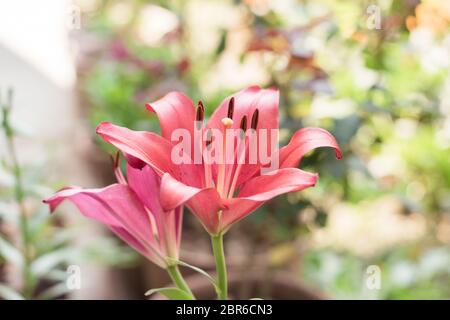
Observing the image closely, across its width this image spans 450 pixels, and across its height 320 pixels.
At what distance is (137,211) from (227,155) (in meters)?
0.09

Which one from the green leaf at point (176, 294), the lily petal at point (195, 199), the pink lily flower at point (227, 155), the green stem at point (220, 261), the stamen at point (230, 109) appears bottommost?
the green leaf at point (176, 294)

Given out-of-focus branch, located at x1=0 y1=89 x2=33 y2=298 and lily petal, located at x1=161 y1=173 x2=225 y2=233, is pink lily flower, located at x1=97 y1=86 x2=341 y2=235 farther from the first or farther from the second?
out-of-focus branch, located at x1=0 y1=89 x2=33 y2=298

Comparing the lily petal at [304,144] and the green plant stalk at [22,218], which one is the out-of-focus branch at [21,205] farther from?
the lily petal at [304,144]

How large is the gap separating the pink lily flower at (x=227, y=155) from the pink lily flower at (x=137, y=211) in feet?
0.10

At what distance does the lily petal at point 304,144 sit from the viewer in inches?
18.6

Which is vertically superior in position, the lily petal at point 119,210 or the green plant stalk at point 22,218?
the green plant stalk at point 22,218

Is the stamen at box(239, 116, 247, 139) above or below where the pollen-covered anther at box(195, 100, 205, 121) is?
below

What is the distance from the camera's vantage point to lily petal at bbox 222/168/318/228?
44 centimetres

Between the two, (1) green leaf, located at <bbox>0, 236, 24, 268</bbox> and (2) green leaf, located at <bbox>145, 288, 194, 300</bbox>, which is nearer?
(2) green leaf, located at <bbox>145, 288, 194, 300</bbox>

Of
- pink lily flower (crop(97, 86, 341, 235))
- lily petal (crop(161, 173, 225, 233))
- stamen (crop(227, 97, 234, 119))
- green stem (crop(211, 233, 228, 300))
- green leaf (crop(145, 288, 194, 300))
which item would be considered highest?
stamen (crop(227, 97, 234, 119))

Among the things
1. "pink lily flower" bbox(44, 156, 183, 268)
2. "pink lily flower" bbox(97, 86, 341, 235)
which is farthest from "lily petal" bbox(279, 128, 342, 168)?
"pink lily flower" bbox(44, 156, 183, 268)

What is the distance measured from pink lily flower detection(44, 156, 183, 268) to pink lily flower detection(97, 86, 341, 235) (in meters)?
0.03

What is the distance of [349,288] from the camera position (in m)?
1.13

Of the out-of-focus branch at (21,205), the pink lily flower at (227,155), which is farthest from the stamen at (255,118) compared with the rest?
the out-of-focus branch at (21,205)
